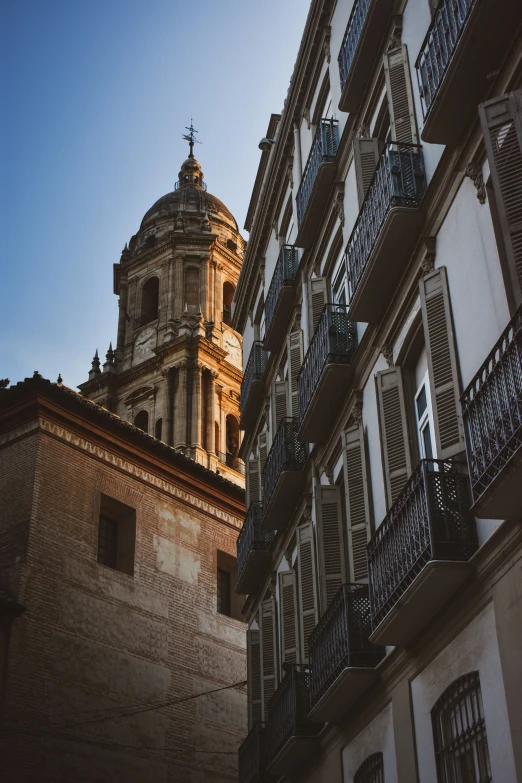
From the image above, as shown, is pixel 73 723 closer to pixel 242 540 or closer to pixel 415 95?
pixel 242 540

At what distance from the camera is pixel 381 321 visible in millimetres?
13180

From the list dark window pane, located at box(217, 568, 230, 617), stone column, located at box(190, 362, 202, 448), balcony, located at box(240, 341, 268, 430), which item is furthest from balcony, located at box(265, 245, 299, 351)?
stone column, located at box(190, 362, 202, 448)

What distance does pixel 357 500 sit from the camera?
1349cm

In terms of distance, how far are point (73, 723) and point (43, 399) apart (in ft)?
21.4

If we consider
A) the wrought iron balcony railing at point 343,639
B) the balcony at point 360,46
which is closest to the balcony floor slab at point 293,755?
the wrought iron balcony railing at point 343,639

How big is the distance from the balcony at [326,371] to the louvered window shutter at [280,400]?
3139mm

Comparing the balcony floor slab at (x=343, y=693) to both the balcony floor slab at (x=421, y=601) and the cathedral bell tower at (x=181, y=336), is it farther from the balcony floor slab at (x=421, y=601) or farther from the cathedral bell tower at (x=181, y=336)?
the cathedral bell tower at (x=181, y=336)

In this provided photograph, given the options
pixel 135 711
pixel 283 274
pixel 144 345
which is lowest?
pixel 135 711

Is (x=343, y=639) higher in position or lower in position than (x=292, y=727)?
higher

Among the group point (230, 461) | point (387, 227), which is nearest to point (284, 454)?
point (387, 227)

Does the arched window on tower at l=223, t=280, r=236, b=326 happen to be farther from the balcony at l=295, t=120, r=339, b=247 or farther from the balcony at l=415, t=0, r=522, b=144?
the balcony at l=415, t=0, r=522, b=144

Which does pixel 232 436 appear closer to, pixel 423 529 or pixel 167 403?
pixel 167 403

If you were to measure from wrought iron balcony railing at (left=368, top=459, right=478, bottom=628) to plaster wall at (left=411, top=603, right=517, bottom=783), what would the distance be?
0.65 metres

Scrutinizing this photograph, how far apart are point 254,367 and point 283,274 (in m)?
3.02
